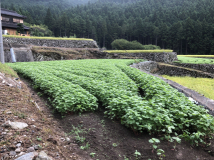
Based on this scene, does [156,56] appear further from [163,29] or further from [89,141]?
[163,29]

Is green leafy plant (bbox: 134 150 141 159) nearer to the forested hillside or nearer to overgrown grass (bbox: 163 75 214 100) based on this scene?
overgrown grass (bbox: 163 75 214 100)

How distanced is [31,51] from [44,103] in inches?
706

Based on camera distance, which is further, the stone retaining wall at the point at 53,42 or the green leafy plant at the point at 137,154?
the stone retaining wall at the point at 53,42

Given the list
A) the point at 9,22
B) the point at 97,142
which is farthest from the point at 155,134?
the point at 9,22

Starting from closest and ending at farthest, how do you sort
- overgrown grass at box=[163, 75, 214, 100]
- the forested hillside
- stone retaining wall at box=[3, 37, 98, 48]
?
overgrown grass at box=[163, 75, 214, 100], stone retaining wall at box=[3, 37, 98, 48], the forested hillside

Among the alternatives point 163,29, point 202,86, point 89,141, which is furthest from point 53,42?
point 163,29

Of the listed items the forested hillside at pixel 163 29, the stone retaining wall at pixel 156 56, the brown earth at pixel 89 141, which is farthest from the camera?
the forested hillside at pixel 163 29

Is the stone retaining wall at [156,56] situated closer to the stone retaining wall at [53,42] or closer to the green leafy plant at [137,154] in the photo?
the stone retaining wall at [53,42]

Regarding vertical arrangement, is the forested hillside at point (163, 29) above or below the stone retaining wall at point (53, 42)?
above

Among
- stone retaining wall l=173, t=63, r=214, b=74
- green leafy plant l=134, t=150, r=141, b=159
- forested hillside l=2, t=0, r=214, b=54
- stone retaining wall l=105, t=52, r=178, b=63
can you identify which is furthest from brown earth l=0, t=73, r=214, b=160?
forested hillside l=2, t=0, r=214, b=54

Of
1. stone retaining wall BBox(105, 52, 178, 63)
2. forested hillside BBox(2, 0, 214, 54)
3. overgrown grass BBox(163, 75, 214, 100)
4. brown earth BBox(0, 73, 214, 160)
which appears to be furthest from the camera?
forested hillside BBox(2, 0, 214, 54)

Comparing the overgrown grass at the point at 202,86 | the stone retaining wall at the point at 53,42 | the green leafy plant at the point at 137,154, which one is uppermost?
the stone retaining wall at the point at 53,42

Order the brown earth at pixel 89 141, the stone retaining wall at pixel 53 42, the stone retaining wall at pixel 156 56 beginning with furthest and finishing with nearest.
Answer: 1. the stone retaining wall at pixel 53 42
2. the stone retaining wall at pixel 156 56
3. the brown earth at pixel 89 141

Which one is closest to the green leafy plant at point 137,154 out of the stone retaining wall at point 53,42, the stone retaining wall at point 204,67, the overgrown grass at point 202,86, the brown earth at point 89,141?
the brown earth at point 89,141
